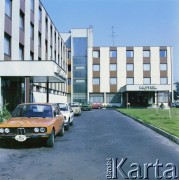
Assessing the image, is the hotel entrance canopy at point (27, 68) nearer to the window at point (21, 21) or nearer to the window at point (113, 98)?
the window at point (21, 21)

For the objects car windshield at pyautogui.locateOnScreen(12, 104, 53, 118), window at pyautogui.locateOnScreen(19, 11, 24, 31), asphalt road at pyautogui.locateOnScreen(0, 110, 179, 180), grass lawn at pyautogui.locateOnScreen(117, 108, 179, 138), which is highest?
window at pyautogui.locateOnScreen(19, 11, 24, 31)

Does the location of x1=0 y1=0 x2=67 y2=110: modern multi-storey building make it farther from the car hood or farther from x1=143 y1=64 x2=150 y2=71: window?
x1=143 y1=64 x2=150 y2=71: window

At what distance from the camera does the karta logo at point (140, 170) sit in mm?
6191

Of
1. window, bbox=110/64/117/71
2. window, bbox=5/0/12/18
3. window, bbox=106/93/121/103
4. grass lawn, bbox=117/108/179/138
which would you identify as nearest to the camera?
grass lawn, bbox=117/108/179/138

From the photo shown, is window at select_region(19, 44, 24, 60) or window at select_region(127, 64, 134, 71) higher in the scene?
window at select_region(127, 64, 134, 71)

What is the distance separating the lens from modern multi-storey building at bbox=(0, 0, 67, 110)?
874 inches

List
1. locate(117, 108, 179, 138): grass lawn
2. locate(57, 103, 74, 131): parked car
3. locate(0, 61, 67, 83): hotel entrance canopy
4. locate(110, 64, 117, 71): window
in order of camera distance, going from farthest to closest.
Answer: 1. locate(110, 64, 117, 71): window
2. locate(0, 61, 67, 83): hotel entrance canopy
3. locate(57, 103, 74, 131): parked car
4. locate(117, 108, 179, 138): grass lawn

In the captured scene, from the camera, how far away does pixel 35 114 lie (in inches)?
441

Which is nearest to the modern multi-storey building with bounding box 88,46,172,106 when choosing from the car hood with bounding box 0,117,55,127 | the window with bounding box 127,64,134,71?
the window with bounding box 127,64,134,71

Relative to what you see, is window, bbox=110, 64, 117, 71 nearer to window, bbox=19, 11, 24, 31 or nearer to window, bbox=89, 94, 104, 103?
window, bbox=89, 94, 104, 103

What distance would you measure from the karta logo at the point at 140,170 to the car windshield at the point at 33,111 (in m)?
4.37

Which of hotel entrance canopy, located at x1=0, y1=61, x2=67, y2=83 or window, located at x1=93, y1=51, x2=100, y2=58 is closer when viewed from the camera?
hotel entrance canopy, located at x1=0, y1=61, x2=67, y2=83

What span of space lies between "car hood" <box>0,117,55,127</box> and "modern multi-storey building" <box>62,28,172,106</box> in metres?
55.0

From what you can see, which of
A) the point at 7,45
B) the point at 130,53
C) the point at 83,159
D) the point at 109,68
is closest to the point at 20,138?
the point at 83,159
